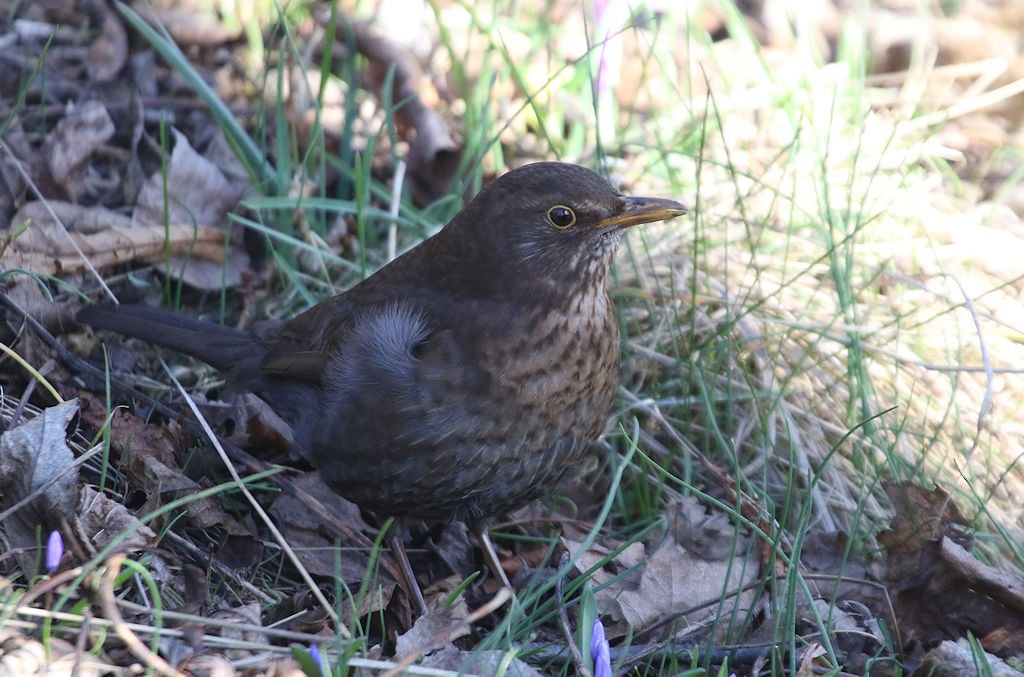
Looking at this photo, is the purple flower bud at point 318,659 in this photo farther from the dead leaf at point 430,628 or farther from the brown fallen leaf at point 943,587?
the brown fallen leaf at point 943,587

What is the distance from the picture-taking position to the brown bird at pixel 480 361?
3.45 m

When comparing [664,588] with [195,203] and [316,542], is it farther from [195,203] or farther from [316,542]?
[195,203]

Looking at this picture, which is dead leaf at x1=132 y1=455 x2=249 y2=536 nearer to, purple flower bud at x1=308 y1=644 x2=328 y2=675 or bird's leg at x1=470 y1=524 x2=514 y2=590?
bird's leg at x1=470 y1=524 x2=514 y2=590

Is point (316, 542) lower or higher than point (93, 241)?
lower

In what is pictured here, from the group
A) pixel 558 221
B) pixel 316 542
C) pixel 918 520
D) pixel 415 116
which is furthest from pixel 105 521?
pixel 415 116

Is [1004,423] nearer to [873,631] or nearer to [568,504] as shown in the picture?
[873,631]

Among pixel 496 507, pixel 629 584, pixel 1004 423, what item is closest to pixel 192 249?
pixel 496 507

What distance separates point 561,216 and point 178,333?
138cm

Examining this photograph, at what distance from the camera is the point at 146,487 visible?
355 cm

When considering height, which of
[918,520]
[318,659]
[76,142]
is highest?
[76,142]

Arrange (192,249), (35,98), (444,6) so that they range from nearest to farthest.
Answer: (192,249), (35,98), (444,6)

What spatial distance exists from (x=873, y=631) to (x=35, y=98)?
3.93 metres

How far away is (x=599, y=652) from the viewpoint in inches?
114

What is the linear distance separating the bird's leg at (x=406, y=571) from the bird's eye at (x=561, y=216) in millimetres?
1120
